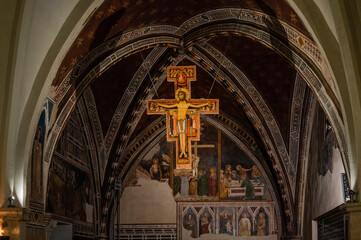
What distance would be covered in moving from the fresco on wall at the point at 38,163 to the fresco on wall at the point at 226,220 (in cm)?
677

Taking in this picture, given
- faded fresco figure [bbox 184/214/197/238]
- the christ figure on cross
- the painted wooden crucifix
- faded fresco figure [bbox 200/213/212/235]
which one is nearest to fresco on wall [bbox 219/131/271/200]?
faded fresco figure [bbox 200/213/212/235]

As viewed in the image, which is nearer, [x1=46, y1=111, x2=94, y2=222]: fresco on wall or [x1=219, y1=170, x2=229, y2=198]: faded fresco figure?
[x1=46, y1=111, x2=94, y2=222]: fresco on wall

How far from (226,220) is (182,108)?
6.15 m

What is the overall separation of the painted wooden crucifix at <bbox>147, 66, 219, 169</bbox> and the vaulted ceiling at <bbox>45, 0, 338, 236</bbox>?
138 cm

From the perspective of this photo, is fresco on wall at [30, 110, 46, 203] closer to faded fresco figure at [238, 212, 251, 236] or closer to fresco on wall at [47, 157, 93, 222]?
fresco on wall at [47, 157, 93, 222]

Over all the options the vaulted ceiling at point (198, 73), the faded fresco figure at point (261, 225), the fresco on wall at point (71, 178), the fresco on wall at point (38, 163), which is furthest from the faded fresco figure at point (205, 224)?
the fresco on wall at point (38, 163)

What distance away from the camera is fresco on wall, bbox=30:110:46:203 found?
10711 millimetres

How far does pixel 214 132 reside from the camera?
17750 mm

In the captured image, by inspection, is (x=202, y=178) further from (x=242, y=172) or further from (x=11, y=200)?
(x=11, y=200)

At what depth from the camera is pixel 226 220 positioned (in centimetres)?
1706

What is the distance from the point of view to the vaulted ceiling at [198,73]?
11.2 meters

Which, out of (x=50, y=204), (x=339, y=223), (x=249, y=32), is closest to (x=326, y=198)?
(x=339, y=223)

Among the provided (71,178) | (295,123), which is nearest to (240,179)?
(295,123)

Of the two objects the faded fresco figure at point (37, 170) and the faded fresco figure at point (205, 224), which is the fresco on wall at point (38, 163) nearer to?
the faded fresco figure at point (37, 170)
